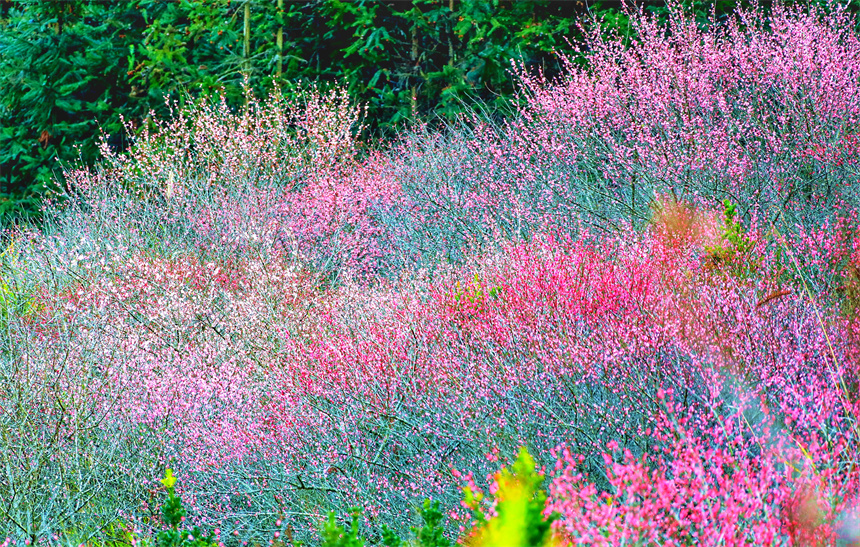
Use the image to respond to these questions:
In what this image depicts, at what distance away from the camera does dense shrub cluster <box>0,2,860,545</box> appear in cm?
323

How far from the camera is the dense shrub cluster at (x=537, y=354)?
323cm

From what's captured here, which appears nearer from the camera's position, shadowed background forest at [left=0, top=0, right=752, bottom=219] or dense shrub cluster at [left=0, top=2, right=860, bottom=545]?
dense shrub cluster at [left=0, top=2, right=860, bottom=545]

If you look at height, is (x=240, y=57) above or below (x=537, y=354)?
below

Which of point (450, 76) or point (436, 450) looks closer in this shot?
point (436, 450)

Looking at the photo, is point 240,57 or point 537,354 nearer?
point 537,354

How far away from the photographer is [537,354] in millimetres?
4320

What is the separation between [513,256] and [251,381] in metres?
2.06

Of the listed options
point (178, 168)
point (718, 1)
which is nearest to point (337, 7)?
point (178, 168)

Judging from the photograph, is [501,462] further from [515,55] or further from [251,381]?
[515,55]

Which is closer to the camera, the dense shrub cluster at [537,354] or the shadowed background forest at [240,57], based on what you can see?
the dense shrub cluster at [537,354]

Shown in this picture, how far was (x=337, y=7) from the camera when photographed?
44.8 ft

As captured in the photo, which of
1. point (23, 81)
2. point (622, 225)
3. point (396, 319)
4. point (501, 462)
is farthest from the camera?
point (23, 81)

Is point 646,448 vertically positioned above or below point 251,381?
above

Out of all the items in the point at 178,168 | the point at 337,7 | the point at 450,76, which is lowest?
the point at 178,168
